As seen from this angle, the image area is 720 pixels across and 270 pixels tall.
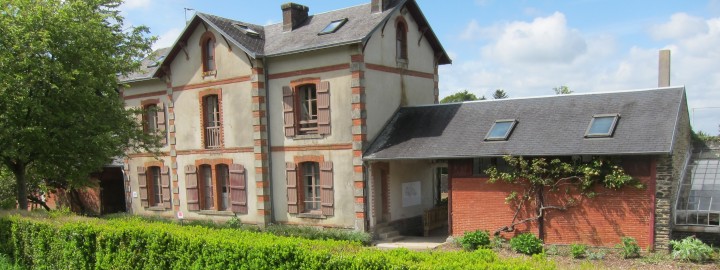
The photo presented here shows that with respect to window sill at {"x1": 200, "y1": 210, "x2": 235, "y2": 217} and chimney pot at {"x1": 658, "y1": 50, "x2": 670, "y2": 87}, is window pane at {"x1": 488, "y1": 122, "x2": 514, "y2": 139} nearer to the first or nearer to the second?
chimney pot at {"x1": 658, "y1": 50, "x2": 670, "y2": 87}

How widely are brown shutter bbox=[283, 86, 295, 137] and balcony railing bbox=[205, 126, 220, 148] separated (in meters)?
3.10

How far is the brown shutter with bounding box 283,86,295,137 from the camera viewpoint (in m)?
16.4

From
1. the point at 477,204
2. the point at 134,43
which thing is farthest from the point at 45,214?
the point at 477,204

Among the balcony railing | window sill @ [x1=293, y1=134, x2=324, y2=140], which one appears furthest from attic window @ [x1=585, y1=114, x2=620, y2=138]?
the balcony railing

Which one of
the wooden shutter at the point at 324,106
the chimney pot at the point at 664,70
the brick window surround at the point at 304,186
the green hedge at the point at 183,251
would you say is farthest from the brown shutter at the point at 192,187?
the chimney pot at the point at 664,70

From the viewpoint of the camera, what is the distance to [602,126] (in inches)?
507

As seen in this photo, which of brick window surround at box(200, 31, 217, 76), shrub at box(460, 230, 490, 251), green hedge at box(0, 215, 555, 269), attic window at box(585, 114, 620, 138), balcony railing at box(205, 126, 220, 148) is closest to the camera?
green hedge at box(0, 215, 555, 269)

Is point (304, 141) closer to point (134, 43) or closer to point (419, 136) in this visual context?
point (419, 136)

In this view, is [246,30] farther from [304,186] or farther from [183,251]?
[183,251]

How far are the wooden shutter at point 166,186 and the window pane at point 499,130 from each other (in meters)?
12.3

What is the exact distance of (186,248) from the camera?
Answer: 9.53 meters

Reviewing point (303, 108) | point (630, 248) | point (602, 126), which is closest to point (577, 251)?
point (630, 248)

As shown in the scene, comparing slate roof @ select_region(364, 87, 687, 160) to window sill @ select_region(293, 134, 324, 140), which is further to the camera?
window sill @ select_region(293, 134, 324, 140)

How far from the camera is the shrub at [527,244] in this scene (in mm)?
12555
